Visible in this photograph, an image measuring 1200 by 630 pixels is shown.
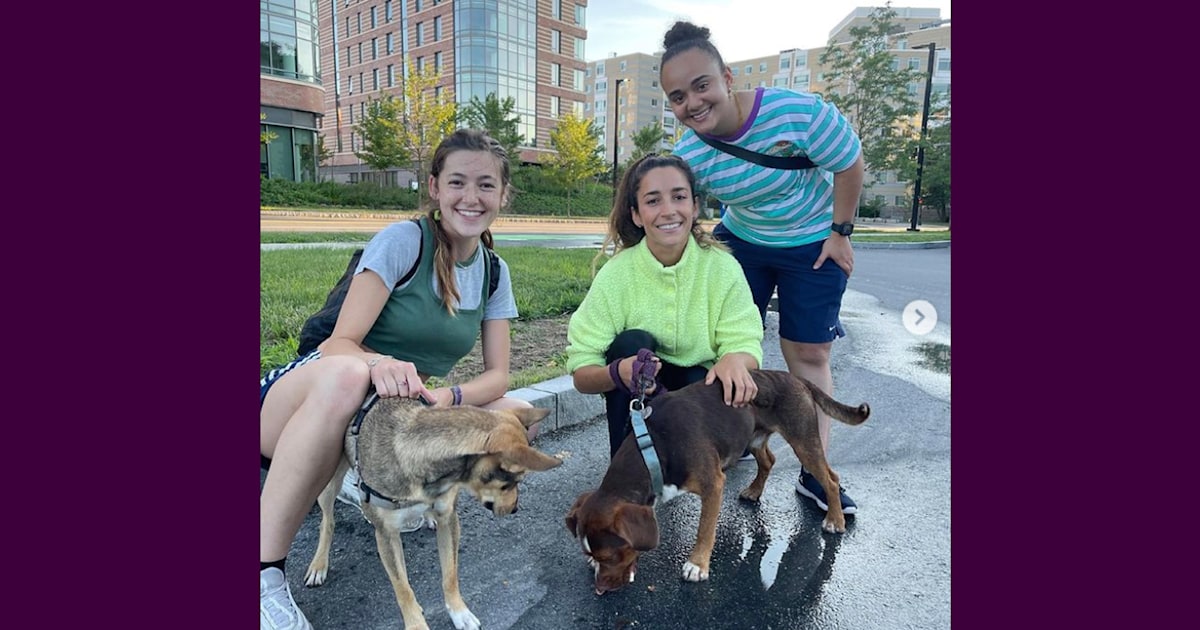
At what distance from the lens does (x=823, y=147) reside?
10.4ft

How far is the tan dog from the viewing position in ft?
7.20

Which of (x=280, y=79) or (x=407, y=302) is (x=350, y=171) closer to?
(x=280, y=79)

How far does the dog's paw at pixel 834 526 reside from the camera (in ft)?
10.3

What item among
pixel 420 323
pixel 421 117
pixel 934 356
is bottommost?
pixel 934 356

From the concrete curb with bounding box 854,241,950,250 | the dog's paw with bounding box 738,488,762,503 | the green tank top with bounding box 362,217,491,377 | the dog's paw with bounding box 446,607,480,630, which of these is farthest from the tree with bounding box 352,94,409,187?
the dog's paw with bounding box 446,607,480,630

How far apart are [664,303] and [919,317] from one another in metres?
7.33

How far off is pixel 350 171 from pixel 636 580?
5553 centimetres

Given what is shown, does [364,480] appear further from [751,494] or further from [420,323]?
[751,494]

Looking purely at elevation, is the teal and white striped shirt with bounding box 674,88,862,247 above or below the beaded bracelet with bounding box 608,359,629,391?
above

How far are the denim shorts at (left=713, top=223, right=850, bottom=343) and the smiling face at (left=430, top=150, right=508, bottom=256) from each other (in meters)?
1.48

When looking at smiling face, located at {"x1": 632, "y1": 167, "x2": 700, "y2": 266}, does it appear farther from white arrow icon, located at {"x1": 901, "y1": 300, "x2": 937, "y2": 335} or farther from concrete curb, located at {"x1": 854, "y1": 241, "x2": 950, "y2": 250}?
concrete curb, located at {"x1": 854, "y1": 241, "x2": 950, "y2": 250}

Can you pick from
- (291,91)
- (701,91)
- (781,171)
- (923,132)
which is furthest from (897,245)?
(291,91)

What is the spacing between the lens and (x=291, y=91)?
3431 cm

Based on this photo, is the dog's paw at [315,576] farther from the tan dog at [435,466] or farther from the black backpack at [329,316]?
the black backpack at [329,316]
